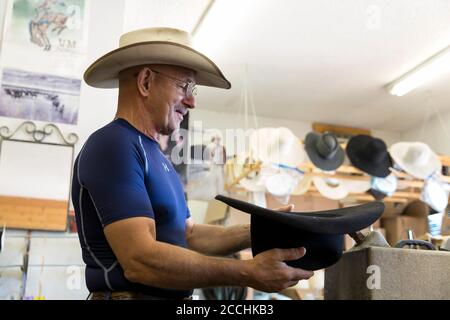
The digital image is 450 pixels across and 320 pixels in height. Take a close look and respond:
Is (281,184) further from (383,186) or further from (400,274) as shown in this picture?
(400,274)

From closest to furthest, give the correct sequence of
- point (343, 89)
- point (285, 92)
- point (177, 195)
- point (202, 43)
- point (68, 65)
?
point (177, 195) → point (68, 65) → point (202, 43) → point (285, 92) → point (343, 89)

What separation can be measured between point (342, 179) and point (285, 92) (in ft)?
2.04

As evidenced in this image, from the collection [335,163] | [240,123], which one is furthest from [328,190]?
[240,123]

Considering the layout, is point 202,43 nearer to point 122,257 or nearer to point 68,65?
point 68,65

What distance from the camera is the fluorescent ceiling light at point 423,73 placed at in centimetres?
194

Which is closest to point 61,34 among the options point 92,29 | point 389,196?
point 92,29

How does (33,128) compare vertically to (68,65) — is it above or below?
below

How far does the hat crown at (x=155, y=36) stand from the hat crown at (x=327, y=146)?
1.62 metres

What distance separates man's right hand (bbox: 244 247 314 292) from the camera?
0.67m

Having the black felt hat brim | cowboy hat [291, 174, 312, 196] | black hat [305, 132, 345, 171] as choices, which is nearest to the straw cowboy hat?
black hat [305, 132, 345, 171]

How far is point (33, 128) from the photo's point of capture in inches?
46.6

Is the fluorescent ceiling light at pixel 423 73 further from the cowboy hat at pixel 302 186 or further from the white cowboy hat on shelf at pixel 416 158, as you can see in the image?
the cowboy hat at pixel 302 186

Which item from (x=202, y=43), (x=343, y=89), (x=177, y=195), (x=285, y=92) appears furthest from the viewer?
(x=343, y=89)

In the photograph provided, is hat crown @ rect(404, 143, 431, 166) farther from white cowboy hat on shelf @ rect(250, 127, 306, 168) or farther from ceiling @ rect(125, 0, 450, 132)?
white cowboy hat on shelf @ rect(250, 127, 306, 168)
